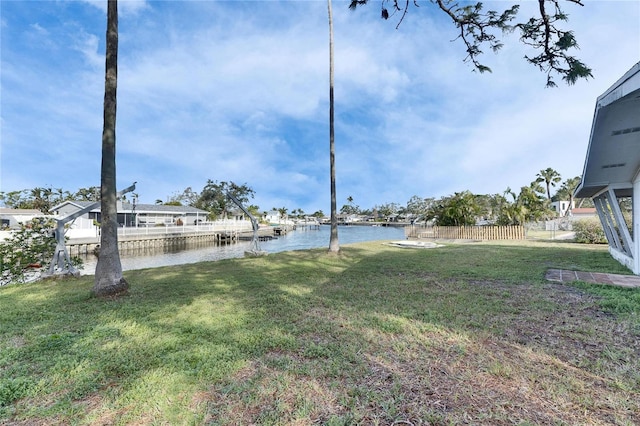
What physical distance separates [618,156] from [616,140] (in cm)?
90

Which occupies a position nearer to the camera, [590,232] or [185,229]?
[590,232]

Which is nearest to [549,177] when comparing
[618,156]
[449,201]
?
[449,201]

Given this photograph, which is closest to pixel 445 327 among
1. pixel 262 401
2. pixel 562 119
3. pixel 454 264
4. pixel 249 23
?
pixel 262 401

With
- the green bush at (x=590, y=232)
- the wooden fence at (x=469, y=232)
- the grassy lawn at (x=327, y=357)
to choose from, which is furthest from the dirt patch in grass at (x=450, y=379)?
the wooden fence at (x=469, y=232)

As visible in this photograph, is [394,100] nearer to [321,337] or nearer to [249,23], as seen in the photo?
[249,23]

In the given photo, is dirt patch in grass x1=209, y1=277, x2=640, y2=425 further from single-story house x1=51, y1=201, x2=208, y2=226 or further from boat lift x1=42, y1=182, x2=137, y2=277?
single-story house x1=51, y1=201, x2=208, y2=226

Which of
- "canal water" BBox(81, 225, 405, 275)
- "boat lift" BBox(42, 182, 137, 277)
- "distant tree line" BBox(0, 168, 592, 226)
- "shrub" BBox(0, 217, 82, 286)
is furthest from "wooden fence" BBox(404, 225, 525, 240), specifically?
"shrub" BBox(0, 217, 82, 286)

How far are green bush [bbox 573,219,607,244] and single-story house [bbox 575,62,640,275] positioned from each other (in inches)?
287

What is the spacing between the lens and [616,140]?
597cm

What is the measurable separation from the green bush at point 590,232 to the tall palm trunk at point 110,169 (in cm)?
2012

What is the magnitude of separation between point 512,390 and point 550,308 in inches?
108

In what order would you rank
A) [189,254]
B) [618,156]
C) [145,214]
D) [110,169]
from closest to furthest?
[110,169] < [618,156] < [189,254] < [145,214]

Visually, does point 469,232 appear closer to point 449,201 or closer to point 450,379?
point 449,201

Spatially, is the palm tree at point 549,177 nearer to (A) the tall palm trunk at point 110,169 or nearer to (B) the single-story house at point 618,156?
(B) the single-story house at point 618,156
